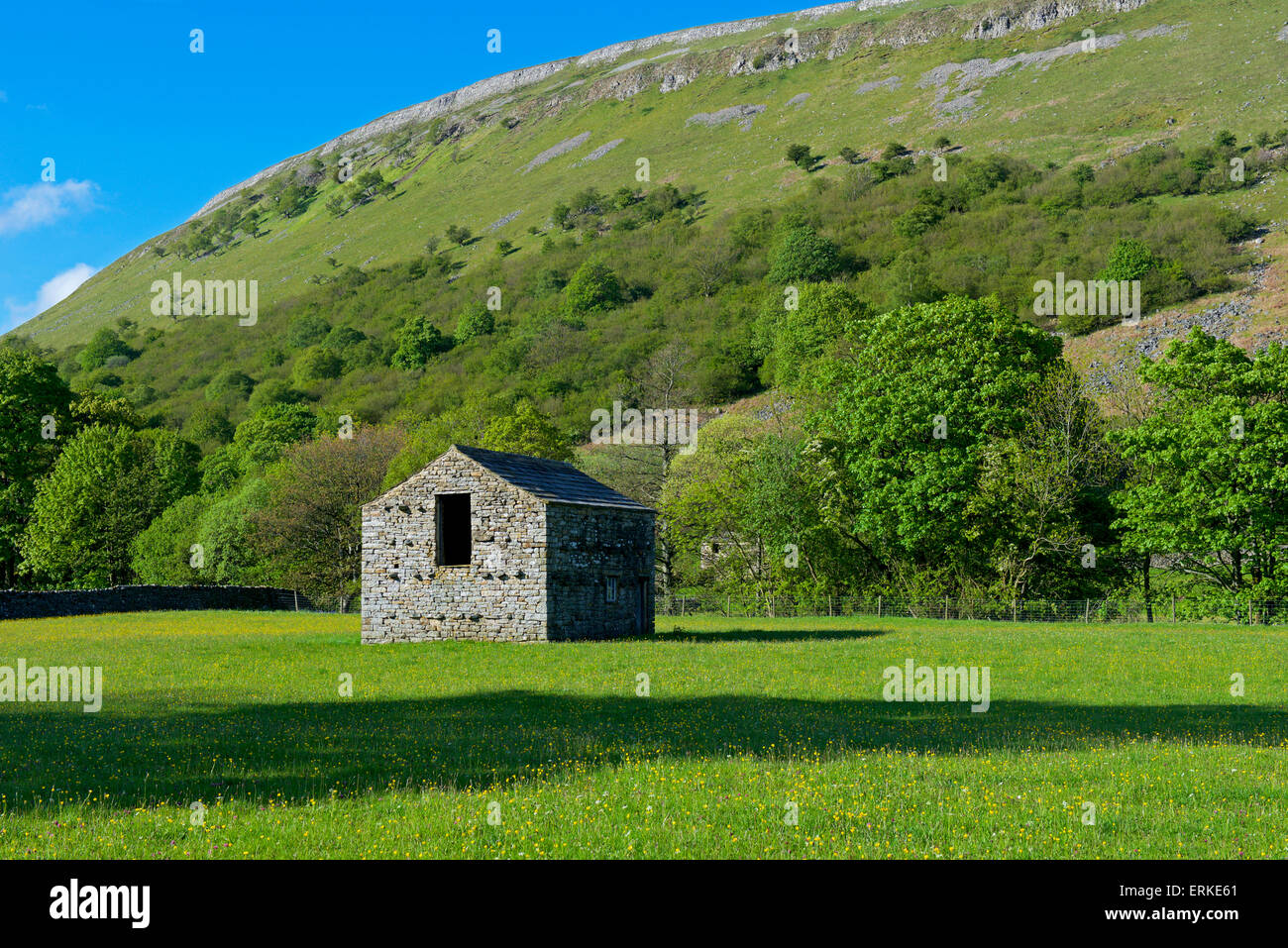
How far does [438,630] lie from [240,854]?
24966 millimetres

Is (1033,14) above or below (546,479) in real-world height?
above

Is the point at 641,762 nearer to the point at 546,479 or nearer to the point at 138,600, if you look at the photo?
the point at 546,479

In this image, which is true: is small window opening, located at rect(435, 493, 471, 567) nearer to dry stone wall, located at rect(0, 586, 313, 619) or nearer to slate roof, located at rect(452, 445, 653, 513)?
slate roof, located at rect(452, 445, 653, 513)

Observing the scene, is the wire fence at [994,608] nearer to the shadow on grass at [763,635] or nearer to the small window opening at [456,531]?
the shadow on grass at [763,635]

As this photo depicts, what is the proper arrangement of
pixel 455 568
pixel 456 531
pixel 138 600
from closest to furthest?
1. pixel 455 568
2. pixel 456 531
3. pixel 138 600

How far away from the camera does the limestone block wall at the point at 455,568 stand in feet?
104

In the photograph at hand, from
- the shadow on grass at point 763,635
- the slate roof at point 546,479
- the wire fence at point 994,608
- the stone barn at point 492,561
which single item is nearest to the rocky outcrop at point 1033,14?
the wire fence at point 994,608

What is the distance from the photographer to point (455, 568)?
32719mm

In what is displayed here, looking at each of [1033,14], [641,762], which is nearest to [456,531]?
[641,762]

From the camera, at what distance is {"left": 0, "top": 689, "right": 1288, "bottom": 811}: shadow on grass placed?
1131 centimetres

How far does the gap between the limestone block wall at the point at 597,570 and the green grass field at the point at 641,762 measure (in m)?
5.96

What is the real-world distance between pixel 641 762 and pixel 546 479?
76.2ft

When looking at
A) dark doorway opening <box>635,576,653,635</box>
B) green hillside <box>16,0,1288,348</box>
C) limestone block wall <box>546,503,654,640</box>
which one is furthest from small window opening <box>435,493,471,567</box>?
green hillside <box>16,0,1288,348</box>

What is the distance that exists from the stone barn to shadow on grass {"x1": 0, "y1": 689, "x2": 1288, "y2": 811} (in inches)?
483
